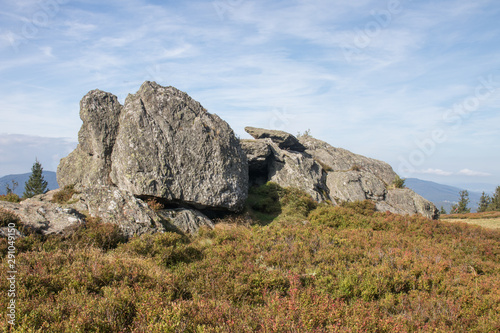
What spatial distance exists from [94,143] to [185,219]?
9634 mm

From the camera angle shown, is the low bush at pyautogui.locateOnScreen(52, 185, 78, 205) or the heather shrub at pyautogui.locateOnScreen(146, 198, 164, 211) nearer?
the heather shrub at pyautogui.locateOnScreen(146, 198, 164, 211)

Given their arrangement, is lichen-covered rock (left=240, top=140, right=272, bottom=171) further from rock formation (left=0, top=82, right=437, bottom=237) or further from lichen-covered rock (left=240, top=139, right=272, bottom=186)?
rock formation (left=0, top=82, right=437, bottom=237)

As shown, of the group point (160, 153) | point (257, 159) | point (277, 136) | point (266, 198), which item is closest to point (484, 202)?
point (277, 136)

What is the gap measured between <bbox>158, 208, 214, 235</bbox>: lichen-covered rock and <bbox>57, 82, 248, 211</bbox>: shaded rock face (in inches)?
41.0

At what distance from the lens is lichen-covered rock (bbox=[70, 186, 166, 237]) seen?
12.9 metres

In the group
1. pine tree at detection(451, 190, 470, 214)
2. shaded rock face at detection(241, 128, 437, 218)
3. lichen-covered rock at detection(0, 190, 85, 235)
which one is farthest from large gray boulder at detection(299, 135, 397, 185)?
pine tree at detection(451, 190, 470, 214)

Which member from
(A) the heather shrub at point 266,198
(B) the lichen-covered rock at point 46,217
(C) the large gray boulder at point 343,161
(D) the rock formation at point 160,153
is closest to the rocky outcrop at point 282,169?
(A) the heather shrub at point 266,198

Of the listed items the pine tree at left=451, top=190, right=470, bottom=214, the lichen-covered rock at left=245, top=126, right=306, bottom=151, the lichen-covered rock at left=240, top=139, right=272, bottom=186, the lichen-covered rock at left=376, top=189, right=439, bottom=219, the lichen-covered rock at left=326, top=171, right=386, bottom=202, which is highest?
the lichen-covered rock at left=245, top=126, right=306, bottom=151

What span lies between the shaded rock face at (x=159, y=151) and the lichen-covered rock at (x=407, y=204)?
15147mm

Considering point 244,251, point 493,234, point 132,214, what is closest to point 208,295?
point 244,251

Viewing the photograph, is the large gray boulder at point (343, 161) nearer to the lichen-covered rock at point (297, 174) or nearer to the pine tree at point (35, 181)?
the lichen-covered rock at point (297, 174)

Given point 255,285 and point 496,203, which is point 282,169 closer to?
point 255,285

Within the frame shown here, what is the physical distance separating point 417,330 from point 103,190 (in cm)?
1401

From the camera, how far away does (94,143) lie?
2012cm
